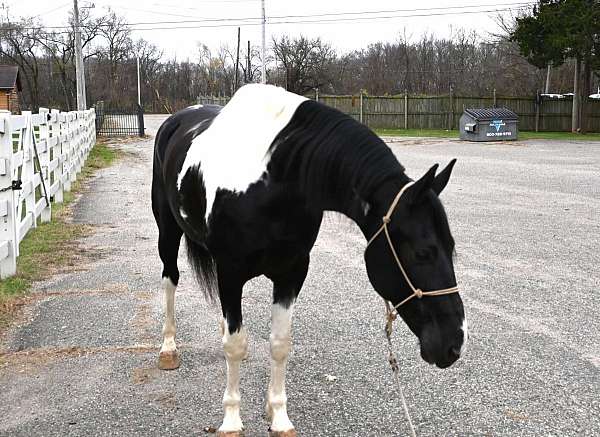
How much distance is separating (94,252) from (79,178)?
7580 millimetres

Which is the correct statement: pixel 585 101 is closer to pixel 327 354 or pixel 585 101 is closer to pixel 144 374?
pixel 327 354

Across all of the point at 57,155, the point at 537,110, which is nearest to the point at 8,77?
the point at 537,110

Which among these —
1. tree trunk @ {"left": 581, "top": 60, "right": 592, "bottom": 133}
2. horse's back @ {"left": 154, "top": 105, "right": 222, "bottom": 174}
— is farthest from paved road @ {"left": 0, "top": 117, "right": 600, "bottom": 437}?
tree trunk @ {"left": 581, "top": 60, "right": 592, "bottom": 133}

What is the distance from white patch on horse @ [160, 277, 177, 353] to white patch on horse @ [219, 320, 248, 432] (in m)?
0.93

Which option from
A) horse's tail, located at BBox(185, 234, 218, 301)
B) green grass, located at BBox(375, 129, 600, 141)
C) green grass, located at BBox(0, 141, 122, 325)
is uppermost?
green grass, located at BBox(375, 129, 600, 141)

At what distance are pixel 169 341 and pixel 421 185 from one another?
87.9 inches

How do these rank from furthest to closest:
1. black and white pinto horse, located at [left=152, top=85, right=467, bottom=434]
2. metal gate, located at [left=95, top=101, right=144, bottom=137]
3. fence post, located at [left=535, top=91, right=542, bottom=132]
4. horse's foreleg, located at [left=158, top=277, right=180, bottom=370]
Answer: fence post, located at [left=535, top=91, right=542, bottom=132] → metal gate, located at [left=95, top=101, right=144, bottom=137] → horse's foreleg, located at [left=158, top=277, right=180, bottom=370] → black and white pinto horse, located at [left=152, top=85, right=467, bottom=434]

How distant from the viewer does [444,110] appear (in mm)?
32781

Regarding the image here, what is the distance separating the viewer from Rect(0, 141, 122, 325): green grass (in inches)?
200

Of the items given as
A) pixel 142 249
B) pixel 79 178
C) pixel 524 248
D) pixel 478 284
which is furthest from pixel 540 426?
pixel 79 178

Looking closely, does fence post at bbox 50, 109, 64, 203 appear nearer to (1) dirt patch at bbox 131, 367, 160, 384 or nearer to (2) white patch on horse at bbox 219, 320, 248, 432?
(1) dirt patch at bbox 131, 367, 160, 384

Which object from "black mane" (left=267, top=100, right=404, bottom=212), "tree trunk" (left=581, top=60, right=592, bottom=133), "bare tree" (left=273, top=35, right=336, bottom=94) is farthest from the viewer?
"bare tree" (left=273, top=35, right=336, bottom=94)

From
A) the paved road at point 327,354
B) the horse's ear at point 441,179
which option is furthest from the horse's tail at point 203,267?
the horse's ear at point 441,179

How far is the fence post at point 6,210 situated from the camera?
5.43m
